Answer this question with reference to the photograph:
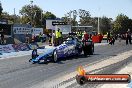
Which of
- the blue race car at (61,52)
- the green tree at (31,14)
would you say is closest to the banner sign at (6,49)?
the blue race car at (61,52)

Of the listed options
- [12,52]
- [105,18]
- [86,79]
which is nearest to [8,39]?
[12,52]

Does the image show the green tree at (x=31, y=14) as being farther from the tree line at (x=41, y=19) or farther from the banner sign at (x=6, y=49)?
the banner sign at (x=6, y=49)

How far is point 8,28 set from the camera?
4472cm

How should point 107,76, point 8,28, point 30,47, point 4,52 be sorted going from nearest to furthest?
point 107,76 → point 4,52 → point 30,47 → point 8,28

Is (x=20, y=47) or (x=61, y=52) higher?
(x=61, y=52)

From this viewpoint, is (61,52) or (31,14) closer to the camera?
(61,52)

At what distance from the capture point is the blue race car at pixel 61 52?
651 inches

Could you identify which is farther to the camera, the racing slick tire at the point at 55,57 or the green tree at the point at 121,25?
the green tree at the point at 121,25

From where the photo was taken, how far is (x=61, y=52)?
17812mm

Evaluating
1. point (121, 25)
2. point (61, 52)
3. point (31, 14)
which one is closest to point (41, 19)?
point (31, 14)

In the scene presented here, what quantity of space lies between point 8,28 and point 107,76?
135 ft

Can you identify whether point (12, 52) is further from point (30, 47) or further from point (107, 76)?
point (107, 76)

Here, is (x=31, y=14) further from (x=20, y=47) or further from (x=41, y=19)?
(x=20, y=47)

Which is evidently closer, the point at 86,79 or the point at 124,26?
the point at 86,79
